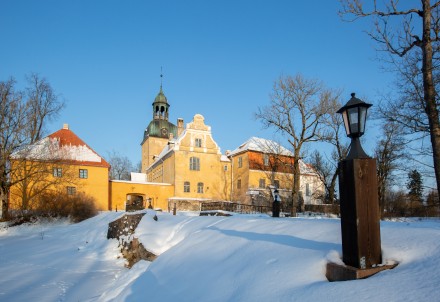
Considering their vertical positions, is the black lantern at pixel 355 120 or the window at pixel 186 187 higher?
the black lantern at pixel 355 120

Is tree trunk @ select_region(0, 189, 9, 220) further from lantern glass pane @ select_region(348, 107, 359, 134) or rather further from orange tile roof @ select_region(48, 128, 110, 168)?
lantern glass pane @ select_region(348, 107, 359, 134)

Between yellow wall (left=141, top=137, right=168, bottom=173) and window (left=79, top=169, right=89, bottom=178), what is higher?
yellow wall (left=141, top=137, right=168, bottom=173)

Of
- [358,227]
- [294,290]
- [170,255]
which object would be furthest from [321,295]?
[170,255]

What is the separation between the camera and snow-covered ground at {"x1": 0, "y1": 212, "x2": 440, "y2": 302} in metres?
3.07

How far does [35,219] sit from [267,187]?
78.8 ft

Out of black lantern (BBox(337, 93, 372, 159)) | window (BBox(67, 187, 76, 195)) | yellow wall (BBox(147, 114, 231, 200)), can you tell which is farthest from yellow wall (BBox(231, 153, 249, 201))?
black lantern (BBox(337, 93, 372, 159))

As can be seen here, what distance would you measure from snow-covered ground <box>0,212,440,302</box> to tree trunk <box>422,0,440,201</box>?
11.6 ft

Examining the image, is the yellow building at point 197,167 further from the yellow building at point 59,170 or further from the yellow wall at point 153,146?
the yellow wall at point 153,146

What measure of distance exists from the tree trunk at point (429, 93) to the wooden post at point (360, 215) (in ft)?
23.7

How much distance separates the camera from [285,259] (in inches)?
172

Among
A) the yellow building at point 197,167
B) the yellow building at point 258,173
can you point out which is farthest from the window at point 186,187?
the yellow building at point 258,173

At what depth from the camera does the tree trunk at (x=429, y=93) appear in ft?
30.7

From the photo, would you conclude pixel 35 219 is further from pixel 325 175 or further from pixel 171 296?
pixel 325 175

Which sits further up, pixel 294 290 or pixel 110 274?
pixel 294 290
